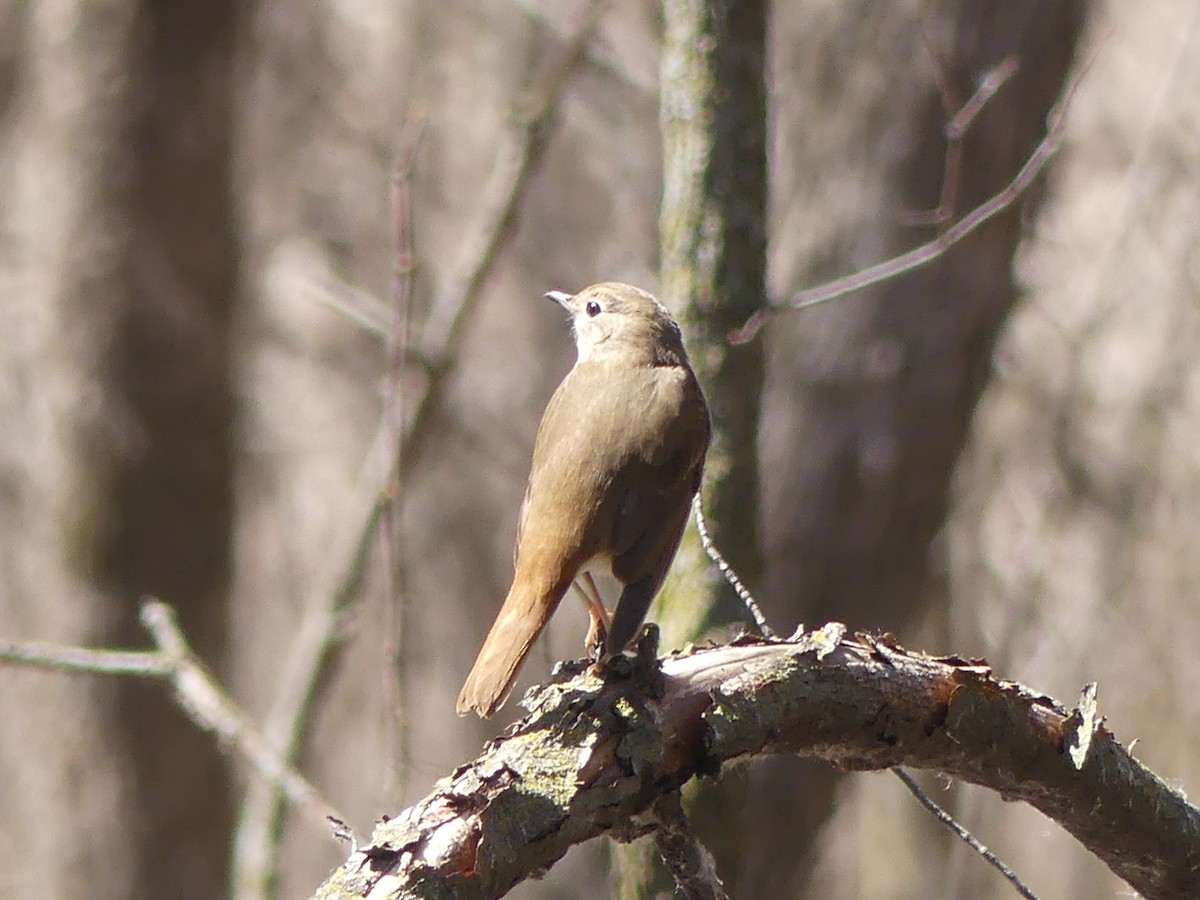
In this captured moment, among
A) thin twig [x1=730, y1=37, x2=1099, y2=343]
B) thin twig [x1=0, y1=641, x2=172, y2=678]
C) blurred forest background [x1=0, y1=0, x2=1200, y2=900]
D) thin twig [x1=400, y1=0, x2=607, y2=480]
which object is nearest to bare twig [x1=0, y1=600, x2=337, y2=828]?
thin twig [x1=0, y1=641, x2=172, y2=678]

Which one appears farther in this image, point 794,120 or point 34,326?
point 34,326

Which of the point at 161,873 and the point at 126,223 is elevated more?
the point at 126,223

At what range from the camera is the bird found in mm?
2713

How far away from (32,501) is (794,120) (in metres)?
3.33

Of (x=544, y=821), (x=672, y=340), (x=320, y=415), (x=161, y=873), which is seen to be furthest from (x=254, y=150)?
(x=544, y=821)

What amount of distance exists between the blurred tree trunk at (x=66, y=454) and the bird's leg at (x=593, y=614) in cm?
363

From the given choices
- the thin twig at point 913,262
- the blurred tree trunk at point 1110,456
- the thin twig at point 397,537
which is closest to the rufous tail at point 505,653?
the thin twig at point 913,262

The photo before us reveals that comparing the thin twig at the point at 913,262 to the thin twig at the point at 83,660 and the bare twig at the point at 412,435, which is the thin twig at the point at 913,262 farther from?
the thin twig at the point at 83,660

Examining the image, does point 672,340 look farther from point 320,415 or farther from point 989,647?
point 320,415

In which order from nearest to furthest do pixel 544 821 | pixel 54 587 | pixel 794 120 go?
pixel 544 821 → pixel 794 120 → pixel 54 587

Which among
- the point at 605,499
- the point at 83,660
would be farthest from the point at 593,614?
the point at 83,660

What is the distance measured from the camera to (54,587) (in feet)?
20.5

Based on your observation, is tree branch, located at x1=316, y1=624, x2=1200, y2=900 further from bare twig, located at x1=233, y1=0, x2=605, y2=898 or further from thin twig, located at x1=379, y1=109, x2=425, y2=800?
bare twig, located at x1=233, y1=0, x2=605, y2=898

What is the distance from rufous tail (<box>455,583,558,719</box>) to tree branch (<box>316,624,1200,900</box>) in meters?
0.29
